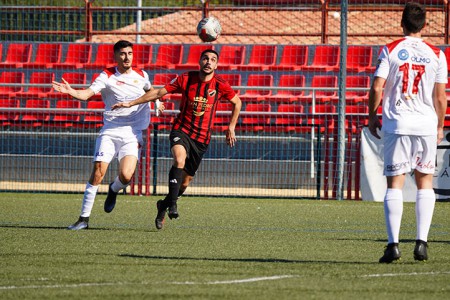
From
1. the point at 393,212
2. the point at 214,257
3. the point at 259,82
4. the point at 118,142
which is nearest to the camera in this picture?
the point at 393,212

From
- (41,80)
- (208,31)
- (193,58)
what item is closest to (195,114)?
(208,31)

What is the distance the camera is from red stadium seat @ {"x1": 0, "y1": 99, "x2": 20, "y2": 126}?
18.3 metres

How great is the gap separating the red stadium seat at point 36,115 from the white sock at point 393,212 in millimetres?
11226

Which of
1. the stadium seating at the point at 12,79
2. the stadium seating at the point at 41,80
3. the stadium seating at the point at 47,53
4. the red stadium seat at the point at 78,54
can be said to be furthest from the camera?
the stadium seating at the point at 47,53

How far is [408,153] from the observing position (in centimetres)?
754

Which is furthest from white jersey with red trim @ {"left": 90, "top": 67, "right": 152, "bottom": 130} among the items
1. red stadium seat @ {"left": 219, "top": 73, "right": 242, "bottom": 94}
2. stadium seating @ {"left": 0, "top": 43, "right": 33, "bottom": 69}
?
stadium seating @ {"left": 0, "top": 43, "right": 33, "bottom": 69}

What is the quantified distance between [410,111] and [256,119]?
12042 millimetres

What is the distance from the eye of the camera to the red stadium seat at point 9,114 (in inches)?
721

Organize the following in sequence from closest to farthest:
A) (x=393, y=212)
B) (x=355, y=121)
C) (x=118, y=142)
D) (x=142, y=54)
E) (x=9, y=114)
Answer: (x=393, y=212)
(x=118, y=142)
(x=355, y=121)
(x=9, y=114)
(x=142, y=54)

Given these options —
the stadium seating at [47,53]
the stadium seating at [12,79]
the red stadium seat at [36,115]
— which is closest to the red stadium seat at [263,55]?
the stadium seating at [47,53]

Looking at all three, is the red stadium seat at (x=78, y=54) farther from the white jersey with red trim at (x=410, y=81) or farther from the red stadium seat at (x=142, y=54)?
the white jersey with red trim at (x=410, y=81)

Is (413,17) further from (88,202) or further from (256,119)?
(256,119)

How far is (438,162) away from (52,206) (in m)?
6.32

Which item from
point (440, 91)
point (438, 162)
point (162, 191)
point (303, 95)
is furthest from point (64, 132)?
point (440, 91)
